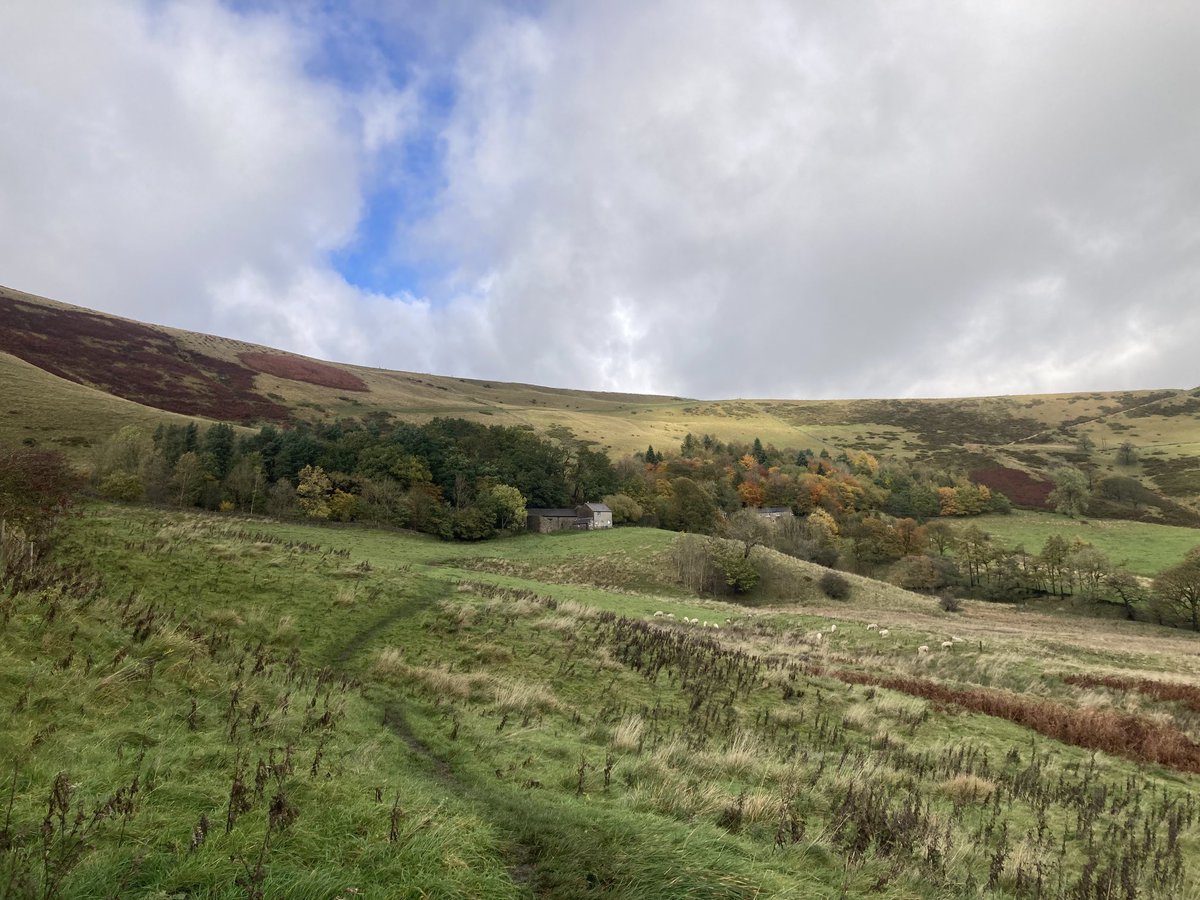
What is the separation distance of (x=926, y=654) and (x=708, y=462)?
79.7 m

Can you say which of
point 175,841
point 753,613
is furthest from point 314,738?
point 753,613

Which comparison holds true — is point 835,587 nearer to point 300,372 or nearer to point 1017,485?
point 1017,485

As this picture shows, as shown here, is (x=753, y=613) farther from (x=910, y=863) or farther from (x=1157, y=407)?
(x=1157, y=407)

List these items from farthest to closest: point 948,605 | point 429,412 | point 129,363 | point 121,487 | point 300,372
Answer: point 300,372 → point 429,412 → point 129,363 → point 948,605 → point 121,487

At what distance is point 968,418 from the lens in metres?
187

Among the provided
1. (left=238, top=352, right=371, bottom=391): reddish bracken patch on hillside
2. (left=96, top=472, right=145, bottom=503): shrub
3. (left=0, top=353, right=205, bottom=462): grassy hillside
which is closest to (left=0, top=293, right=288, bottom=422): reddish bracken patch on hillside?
(left=238, top=352, right=371, bottom=391): reddish bracken patch on hillside

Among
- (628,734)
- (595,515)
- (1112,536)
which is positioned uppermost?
(1112,536)

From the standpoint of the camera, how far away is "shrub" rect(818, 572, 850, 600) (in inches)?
2005

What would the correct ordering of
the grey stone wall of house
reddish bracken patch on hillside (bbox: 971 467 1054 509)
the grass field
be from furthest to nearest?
reddish bracken patch on hillside (bbox: 971 467 1054 509), the grey stone wall of house, the grass field

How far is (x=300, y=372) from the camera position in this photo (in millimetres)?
133625

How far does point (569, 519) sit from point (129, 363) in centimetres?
8667

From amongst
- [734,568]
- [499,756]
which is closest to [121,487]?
[734,568]

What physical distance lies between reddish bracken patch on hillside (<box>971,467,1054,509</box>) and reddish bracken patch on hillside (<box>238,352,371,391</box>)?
14257 cm

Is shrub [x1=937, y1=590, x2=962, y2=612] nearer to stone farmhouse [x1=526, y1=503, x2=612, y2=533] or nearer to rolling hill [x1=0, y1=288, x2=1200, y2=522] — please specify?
stone farmhouse [x1=526, y1=503, x2=612, y2=533]
